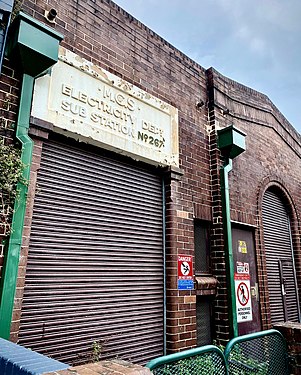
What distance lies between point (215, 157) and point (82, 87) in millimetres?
2895

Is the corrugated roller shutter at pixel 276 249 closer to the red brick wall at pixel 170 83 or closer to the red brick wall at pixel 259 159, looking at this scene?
the red brick wall at pixel 259 159

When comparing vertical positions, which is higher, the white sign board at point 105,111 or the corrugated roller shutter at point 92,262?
the white sign board at point 105,111

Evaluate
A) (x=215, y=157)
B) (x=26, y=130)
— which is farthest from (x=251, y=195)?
(x=26, y=130)

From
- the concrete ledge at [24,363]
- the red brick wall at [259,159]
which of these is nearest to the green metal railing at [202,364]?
the concrete ledge at [24,363]

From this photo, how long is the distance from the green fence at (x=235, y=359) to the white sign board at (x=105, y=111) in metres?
2.68

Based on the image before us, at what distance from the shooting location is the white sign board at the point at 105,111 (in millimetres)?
3686

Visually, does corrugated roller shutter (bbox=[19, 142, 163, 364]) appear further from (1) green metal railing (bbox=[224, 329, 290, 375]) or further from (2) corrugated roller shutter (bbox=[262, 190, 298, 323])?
(2) corrugated roller shutter (bbox=[262, 190, 298, 323])

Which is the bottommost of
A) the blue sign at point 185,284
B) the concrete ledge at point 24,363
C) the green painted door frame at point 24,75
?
the concrete ledge at point 24,363

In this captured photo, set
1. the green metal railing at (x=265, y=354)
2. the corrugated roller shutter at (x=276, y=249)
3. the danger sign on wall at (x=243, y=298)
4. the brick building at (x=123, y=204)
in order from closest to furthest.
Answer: the green metal railing at (x=265, y=354), the brick building at (x=123, y=204), the danger sign on wall at (x=243, y=298), the corrugated roller shutter at (x=276, y=249)

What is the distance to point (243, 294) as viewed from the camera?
18.4 ft

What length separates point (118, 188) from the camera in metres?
4.38

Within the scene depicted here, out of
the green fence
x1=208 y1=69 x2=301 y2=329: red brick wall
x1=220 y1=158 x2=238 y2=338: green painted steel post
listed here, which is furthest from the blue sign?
x1=208 y1=69 x2=301 y2=329: red brick wall

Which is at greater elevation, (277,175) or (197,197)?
(277,175)

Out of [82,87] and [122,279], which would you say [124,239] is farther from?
[82,87]
